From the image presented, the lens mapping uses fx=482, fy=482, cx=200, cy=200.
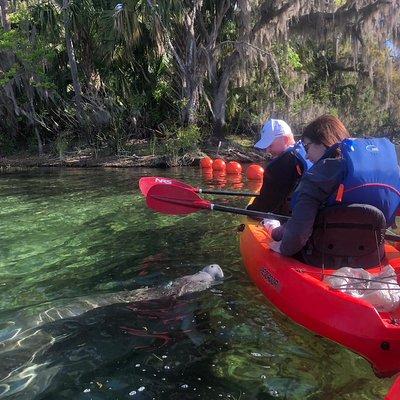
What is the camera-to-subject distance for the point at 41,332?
3471mm

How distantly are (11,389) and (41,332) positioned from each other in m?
0.73

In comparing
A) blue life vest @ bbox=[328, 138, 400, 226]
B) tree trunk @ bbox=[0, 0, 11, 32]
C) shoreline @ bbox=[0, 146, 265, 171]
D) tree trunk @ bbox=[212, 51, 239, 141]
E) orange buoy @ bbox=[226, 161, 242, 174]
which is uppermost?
tree trunk @ bbox=[0, 0, 11, 32]

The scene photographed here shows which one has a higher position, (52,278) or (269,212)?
(269,212)

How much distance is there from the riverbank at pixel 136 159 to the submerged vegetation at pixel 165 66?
0.40 meters

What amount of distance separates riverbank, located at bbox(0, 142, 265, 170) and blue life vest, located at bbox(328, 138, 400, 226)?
42.3 feet

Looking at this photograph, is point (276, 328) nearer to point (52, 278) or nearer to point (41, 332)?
point (41, 332)

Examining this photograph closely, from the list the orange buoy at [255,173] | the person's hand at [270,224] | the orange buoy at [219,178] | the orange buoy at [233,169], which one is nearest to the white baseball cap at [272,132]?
the person's hand at [270,224]

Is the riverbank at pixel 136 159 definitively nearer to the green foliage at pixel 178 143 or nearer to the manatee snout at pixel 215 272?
the green foliage at pixel 178 143

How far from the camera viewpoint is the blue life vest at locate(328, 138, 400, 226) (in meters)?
3.07

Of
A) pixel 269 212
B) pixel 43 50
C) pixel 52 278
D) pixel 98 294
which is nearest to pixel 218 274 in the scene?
pixel 269 212

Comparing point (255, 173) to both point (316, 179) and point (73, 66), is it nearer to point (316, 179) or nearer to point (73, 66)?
point (316, 179)

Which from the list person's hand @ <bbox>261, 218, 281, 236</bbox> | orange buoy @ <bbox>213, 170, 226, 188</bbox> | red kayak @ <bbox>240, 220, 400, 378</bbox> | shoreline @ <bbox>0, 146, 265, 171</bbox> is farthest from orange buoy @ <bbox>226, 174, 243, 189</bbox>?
red kayak @ <bbox>240, 220, 400, 378</bbox>

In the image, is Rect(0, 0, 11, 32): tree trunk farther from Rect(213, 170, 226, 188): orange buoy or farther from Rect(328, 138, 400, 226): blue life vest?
Rect(328, 138, 400, 226): blue life vest

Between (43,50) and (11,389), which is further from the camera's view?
(43,50)
